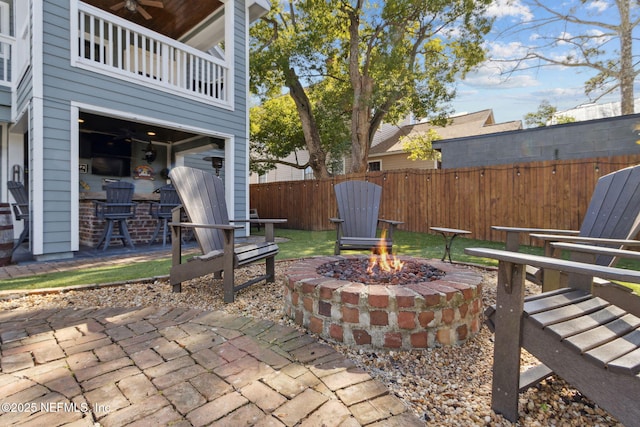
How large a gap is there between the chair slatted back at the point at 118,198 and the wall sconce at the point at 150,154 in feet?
11.8

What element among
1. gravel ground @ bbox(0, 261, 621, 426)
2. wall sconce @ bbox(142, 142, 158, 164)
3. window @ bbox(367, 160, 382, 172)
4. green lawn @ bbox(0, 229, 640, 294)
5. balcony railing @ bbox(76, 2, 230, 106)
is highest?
balcony railing @ bbox(76, 2, 230, 106)

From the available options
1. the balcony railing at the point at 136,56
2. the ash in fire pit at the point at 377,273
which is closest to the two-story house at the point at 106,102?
the balcony railing at the point at 136,56

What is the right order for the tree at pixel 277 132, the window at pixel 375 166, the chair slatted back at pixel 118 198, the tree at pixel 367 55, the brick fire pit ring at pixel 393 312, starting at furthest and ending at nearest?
1. the window at pixel 375 166
2. the tree at pixel 277 132
3. the tree at pixel 367 55
4. the chair slatted back at pixel 118 198
5. the brick fire pit ring at pixel 393 312

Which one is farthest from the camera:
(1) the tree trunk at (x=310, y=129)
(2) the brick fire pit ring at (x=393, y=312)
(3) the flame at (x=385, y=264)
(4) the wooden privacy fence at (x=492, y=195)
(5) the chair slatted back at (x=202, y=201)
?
(1) the tree trunk at (x=310, y=129)

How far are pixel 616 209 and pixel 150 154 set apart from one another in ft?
28.5

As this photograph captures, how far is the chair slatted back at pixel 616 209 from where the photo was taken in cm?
204

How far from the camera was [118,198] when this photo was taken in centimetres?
477

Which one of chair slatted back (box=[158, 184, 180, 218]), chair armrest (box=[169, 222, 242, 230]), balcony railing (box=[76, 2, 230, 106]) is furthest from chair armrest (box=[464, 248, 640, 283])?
balcony railing (box=[76, 2, 230, 106])

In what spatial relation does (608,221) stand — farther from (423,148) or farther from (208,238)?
(423,148)

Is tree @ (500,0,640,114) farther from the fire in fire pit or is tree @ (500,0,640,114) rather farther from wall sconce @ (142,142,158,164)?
wall sconce @ (142,142,158,164)

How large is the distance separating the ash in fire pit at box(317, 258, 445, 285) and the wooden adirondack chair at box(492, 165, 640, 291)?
59cm

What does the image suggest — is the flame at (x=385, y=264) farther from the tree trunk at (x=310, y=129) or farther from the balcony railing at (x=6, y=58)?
the tree trunk at (x=310, y=129)

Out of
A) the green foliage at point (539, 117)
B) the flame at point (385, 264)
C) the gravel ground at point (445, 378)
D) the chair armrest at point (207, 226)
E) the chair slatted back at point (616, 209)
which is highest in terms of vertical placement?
the green foliage at point (539, 117)

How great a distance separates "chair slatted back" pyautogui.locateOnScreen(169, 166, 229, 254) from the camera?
9.00 ft
